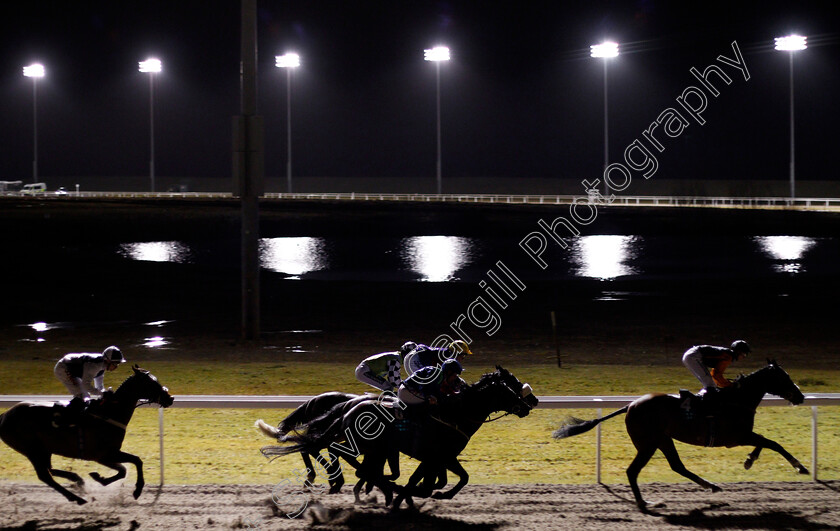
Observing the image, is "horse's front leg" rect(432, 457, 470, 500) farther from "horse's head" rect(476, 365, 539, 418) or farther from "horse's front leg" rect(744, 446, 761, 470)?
"horse's front leg" rect(744, 446, 761, 470)

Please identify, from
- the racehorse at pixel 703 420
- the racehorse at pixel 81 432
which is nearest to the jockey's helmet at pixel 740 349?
the racehorse at pixel 703 420

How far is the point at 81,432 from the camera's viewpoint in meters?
6.06

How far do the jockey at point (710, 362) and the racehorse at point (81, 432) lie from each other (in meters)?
3.44

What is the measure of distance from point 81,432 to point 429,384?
2208 millimetres

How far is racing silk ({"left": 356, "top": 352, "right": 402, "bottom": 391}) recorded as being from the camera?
684 centimetres

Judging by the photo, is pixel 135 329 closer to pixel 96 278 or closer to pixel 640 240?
pixel 96 278

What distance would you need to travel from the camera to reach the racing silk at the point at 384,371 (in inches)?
269

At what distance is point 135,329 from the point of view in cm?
1591

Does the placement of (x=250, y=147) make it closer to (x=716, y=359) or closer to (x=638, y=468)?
(x=716, y=359)

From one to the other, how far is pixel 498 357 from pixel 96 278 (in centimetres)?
1353

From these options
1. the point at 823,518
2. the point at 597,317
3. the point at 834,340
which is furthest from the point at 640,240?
the point at 823,518

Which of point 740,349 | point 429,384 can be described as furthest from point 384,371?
point 740,349

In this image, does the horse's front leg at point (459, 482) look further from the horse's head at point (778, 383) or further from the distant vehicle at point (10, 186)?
the distant vehicle at point (10, 186)

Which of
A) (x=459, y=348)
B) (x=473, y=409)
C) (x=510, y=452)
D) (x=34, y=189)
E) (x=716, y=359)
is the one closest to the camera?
(x=473, y=409)
